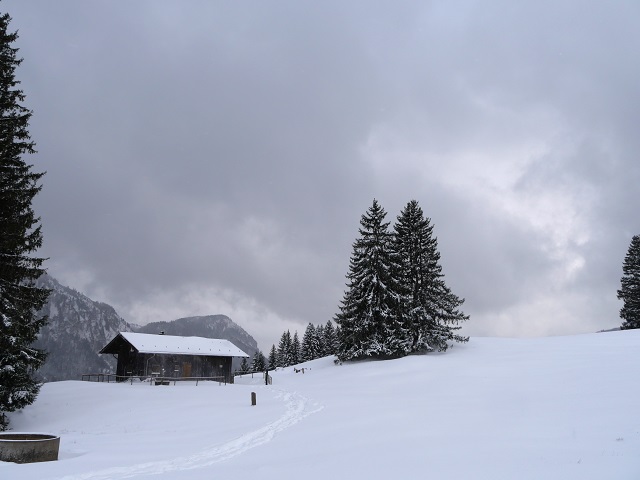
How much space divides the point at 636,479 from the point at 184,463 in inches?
364

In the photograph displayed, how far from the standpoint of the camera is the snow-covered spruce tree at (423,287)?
38.5 m

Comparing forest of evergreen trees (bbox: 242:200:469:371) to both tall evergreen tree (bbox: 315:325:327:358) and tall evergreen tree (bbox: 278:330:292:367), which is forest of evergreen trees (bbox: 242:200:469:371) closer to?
tall evergreen tree (bbox: 315:325:327:358)

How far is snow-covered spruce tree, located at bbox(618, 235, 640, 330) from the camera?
5066 cm

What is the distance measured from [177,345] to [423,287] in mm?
27732

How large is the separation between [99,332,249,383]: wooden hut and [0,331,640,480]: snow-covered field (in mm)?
13973

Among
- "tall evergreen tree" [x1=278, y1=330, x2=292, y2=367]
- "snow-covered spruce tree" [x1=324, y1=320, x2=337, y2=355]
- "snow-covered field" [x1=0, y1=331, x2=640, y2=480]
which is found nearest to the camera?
"snow-covered field" [x1=0, y1=331, x2=640, y2=480]

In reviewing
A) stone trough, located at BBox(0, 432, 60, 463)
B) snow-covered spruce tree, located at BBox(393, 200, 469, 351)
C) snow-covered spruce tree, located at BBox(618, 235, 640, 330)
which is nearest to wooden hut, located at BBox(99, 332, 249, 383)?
snow-covered spruce tree, located at BBox(393, 200, 469, 351)

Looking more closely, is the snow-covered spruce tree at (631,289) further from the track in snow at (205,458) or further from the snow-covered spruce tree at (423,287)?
the track in snow at (205,458)

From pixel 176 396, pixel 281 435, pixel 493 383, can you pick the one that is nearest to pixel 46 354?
pixel 176 396

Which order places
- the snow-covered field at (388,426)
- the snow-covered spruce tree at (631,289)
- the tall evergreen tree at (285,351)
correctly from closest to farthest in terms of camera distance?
the snow-covered field at (388,426)
the snow-covered spruce tree at (631,289)
the tall evergreen tree at (285,351)

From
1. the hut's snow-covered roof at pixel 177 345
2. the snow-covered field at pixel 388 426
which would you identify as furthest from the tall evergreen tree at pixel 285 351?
the snow-covered field at pixel 388 426

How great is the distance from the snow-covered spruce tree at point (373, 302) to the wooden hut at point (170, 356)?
15187 mm

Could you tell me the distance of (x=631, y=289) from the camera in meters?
51.8

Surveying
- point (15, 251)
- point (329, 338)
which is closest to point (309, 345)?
point (329, 338)
